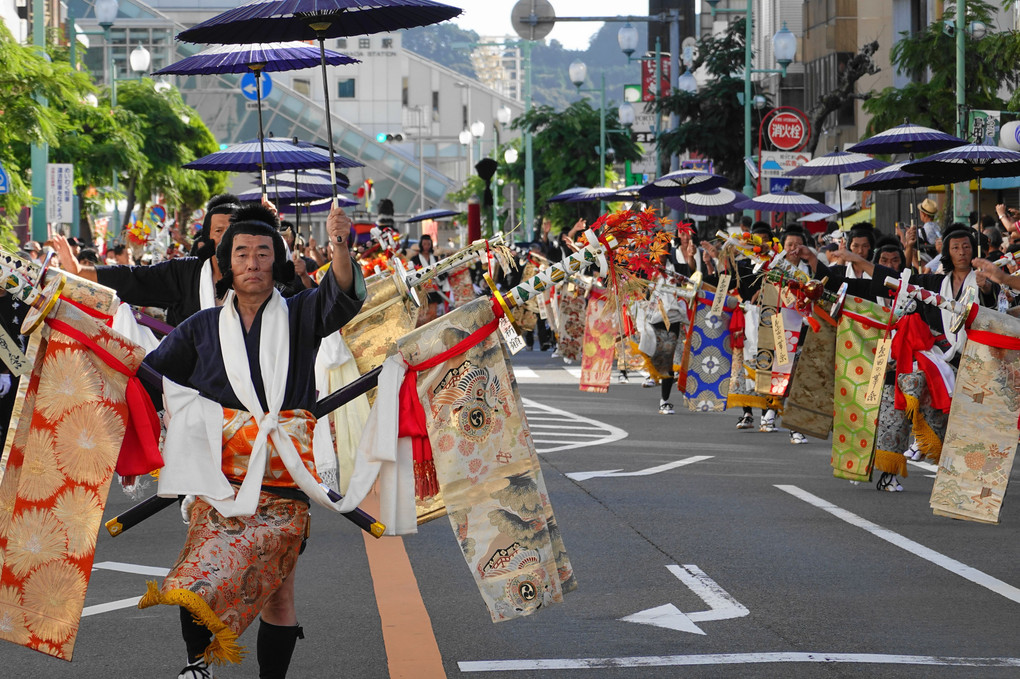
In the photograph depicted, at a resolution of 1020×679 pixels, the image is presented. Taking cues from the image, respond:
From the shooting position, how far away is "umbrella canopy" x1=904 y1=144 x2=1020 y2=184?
49.5ft

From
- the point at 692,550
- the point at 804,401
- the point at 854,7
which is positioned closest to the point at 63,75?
the point at 804,401

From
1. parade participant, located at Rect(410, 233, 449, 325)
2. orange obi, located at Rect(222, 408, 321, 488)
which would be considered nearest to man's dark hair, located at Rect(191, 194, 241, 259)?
orange obi, located at Rect(222, 408, 321, 488)

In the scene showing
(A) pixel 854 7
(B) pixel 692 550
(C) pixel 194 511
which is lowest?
(B) pixel 692 550

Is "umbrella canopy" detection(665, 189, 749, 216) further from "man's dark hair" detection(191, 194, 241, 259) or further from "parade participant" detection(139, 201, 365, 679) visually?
"parade participant" detection(139, 201, 365, 679)

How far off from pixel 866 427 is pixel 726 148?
25.0 m

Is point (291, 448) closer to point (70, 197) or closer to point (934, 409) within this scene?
point (934, 409)

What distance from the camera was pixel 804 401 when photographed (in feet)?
37.1

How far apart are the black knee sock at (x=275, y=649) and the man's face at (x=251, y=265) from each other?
116 cm

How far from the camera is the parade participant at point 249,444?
504 cm

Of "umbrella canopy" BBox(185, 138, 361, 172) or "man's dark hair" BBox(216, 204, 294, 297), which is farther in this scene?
"umbrella canopy" BBox(185, 138, 361, 172)

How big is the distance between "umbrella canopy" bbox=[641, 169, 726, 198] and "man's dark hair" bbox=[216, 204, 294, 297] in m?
16.6

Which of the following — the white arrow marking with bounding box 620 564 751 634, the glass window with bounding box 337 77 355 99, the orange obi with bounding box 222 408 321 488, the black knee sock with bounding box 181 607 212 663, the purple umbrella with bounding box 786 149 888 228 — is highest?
the glass window with bounding box 337 77 355 99

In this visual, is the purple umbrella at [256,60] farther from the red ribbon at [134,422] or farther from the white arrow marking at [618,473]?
the red ribbon at [134,422]

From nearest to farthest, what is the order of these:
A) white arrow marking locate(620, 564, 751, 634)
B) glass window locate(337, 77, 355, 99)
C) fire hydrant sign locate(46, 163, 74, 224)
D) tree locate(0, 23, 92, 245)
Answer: white arrow marking locate(620, 564, 751, 634) < tree locate(0, 23, 92, 245) < fire hydrant sign locate(46, 163, 74, 224) < glass window locate(337, 77, 355, 99)
